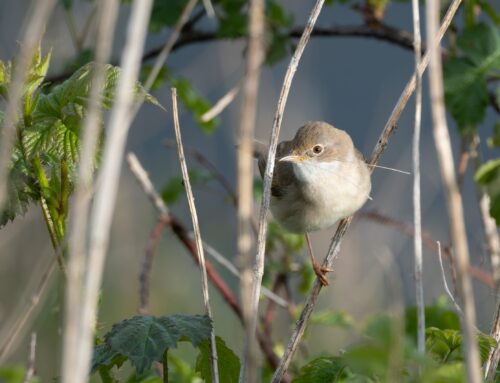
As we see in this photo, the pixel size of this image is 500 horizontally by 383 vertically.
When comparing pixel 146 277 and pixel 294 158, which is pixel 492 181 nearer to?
pixel 294 158

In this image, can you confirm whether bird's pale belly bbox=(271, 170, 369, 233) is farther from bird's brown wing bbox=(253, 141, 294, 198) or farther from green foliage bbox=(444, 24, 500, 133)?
green foliage bbox=(444, 24, 500, 133)

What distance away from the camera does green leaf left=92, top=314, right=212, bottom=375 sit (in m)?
1.92

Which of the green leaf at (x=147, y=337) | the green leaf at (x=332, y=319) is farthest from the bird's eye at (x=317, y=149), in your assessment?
the green leaf at (x=147, y=337)

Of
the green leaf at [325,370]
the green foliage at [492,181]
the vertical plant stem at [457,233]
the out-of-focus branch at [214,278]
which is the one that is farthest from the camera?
the out-of-focus branch at [214,278]

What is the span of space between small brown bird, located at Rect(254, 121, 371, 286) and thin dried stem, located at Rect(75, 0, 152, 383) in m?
1.67

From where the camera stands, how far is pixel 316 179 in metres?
3.49

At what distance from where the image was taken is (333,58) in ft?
25.7

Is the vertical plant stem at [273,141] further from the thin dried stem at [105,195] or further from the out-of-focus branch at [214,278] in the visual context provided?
the out-of-focus branch at [214,278]

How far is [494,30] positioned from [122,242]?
8.28 feet

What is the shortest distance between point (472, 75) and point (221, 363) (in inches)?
65.8

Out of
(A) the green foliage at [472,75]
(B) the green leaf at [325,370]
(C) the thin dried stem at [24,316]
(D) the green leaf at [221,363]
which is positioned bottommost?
(B) the green leaf at [325,370]

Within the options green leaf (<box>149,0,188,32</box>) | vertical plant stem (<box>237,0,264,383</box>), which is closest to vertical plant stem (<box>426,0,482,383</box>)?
vertical plant stem (<box>237,0,264,383</box>)

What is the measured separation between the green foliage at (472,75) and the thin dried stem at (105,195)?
6.07 ft

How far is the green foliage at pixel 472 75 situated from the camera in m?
3.29
